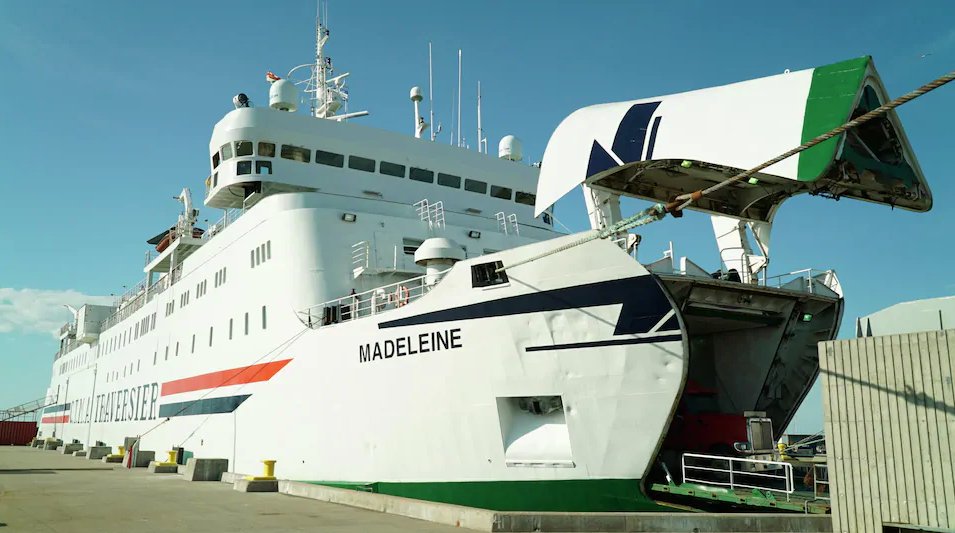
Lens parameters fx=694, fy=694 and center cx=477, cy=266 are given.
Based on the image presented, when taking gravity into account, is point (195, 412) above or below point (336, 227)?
below

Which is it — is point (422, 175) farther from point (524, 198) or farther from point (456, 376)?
point (456, 376)

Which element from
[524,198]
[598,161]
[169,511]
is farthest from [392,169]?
[169,511]

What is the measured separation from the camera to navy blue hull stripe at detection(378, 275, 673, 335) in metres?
9.11

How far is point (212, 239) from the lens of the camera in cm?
2094

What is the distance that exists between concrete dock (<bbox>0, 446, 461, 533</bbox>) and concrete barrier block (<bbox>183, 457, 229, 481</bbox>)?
30cm

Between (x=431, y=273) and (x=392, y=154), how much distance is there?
21.4 ft

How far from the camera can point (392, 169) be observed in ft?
60.8

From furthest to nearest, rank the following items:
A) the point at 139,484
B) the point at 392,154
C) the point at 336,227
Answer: the point at 392,154 → the point at 139,484 → the point at 336,227

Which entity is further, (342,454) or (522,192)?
(522,192)

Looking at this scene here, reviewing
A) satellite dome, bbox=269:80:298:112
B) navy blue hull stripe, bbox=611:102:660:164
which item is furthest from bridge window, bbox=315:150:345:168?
navy blue hull stripe, bbox=611:102:660:164

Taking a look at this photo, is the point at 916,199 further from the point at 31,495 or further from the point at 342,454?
the point at 31,495

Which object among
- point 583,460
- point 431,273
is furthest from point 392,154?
point 583,460

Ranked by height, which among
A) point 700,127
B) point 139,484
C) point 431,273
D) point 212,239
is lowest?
point 139,484

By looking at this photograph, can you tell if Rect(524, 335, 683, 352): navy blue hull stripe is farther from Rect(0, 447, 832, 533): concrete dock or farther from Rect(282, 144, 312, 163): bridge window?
Rect(282, 144, 312, 163): bridge window
